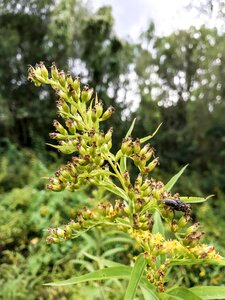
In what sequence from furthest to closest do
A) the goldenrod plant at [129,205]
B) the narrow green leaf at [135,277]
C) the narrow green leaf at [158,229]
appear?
the narrow green leaf at [158,229], the goldenrod plant at [129,205], the narrow green leaf at [135,277]

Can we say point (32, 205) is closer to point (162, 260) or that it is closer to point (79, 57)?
point (162, 260)

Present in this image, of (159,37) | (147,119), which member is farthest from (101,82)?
(159,37)

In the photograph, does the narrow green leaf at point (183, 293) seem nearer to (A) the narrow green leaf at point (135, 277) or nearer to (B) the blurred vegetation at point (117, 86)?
(A) the narrow green leaf at point (135, 277)

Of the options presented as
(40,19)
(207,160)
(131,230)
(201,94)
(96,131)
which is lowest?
(207,160)

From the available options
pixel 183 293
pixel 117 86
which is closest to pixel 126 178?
pixel 183 293

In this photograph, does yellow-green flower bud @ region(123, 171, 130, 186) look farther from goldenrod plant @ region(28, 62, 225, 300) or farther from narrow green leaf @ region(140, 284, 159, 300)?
narrow green leaf @ region(140, 284, 159, 300)

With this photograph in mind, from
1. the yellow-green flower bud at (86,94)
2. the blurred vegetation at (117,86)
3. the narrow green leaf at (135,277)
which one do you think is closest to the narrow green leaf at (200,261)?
the narrow green leaf at (135,277)

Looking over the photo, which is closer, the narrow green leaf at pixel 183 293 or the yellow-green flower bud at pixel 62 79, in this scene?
the narrow green leaf at pixel 183 293

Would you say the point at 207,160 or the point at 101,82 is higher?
the point at 101,82

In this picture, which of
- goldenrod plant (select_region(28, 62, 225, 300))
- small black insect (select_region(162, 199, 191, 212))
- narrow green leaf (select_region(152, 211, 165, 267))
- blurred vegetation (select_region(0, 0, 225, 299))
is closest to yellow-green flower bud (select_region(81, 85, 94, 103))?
goldenrod plant (select_region(28, 62, 225, 300))
